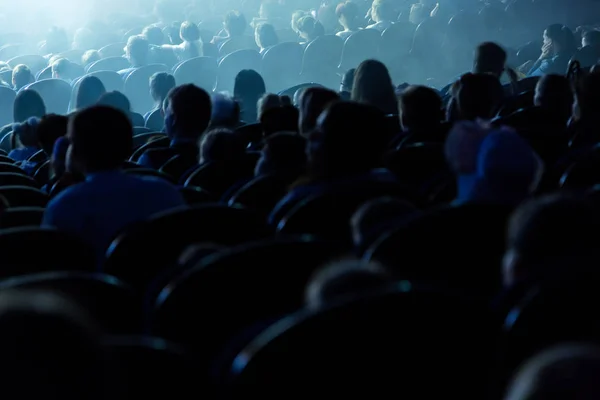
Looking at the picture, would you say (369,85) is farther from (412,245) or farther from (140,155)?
(412,245)

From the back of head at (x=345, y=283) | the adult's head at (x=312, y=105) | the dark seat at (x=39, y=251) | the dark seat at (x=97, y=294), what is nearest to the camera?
the back of head at (x=345, y=283)

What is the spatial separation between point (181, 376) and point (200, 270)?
0.53 meters

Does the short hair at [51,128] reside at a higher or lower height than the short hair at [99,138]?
lower

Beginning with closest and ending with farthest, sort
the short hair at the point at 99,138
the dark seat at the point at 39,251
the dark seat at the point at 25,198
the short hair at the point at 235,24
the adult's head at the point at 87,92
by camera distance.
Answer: the dark seat at the point at 39,251 → the short hair at the point at 99,138 → the dark seat at the point at 25,198 → the adult's head at the point at 87,92 → the short hair at the point at 235,24

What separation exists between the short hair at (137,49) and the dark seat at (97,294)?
1151cm

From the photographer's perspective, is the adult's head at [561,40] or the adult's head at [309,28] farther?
the adult's head at [309,28]

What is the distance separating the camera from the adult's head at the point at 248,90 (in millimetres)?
9219

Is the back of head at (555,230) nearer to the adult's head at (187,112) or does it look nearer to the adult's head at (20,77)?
the adult's head at (187,112)

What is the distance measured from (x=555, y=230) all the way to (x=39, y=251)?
1.60 m

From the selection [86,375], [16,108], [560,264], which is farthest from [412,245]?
[16,108]

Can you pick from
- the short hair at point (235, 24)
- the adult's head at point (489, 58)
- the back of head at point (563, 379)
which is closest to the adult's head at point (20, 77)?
the short hair at point (235, 24)

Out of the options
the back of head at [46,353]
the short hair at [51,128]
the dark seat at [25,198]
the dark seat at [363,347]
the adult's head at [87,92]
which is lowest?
the adult's head at [87,92]

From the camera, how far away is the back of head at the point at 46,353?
1.00 metres

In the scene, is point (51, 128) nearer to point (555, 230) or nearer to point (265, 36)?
point (555, 230)
